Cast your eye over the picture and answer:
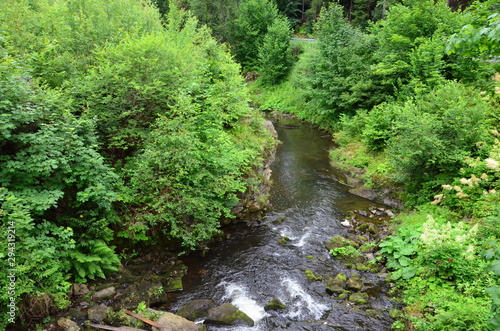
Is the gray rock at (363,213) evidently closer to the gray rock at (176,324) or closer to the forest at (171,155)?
the forest at (171,155)

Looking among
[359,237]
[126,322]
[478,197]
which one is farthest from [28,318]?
[478,197]

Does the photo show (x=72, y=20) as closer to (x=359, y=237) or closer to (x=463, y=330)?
(x=359, y=237)

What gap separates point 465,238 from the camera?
8812 millimetres

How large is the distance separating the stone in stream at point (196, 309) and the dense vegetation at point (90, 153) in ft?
6.20

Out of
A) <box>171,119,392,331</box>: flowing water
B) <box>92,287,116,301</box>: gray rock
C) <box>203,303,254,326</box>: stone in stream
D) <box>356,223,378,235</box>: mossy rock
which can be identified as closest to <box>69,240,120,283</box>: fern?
<box>92,287,116,301</box>: gray rock

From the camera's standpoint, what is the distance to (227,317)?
26.0 feet

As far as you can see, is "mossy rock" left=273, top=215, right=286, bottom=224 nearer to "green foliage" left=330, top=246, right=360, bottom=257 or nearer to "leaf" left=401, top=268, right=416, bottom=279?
"green foliage" left=330, top=246, right=360, bottom=257

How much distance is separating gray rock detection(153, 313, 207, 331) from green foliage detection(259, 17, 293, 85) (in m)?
32.8

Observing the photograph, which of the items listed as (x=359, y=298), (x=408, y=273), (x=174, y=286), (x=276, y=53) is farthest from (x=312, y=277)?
(x=276, y=53)

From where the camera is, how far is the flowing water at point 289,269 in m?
8.23

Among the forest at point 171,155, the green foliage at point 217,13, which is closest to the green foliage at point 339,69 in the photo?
the forest at point 171,155

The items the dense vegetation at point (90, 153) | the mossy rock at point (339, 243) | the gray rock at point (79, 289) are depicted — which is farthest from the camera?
the mossy rock at point (339, 243)

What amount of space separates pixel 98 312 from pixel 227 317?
316cm

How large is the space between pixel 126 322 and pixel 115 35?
10.3 metres
